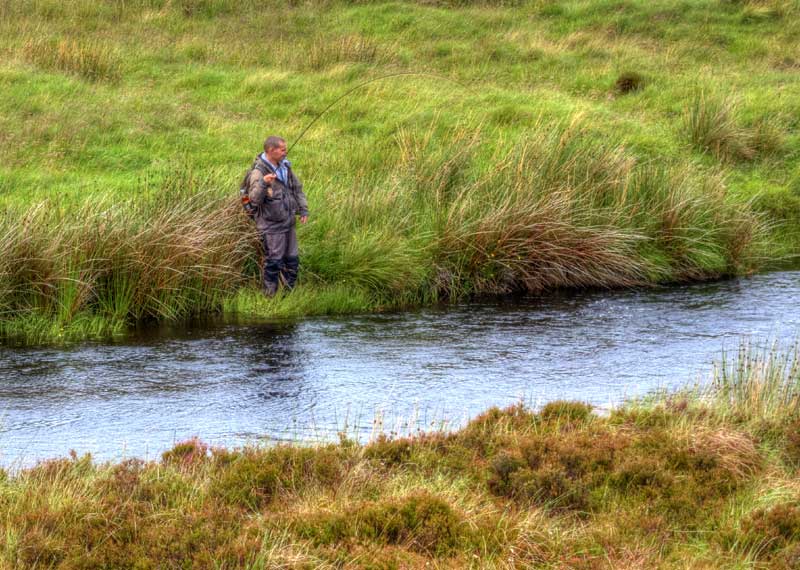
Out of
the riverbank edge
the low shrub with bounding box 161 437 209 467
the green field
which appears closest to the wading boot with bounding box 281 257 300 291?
the riverbank edge

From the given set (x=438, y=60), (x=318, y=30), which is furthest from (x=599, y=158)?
(x=318, y=30)

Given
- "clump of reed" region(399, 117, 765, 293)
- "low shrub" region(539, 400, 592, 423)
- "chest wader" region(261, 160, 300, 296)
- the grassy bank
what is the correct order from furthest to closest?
"clump of reed" region(399, 117, 765, 293)
"chest wader" region(261, 160, 300, 296)
"low shrub" region(539, 400, 592, 423)
the grassy bank

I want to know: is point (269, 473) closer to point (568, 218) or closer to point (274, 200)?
point (274, 200)

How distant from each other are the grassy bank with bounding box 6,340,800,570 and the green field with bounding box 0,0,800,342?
5.36 m

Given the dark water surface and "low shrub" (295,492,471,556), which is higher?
"low shrub" (295,492,471,556)

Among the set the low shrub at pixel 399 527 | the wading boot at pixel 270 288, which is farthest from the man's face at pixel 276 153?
the low shrub at pixel 399 527

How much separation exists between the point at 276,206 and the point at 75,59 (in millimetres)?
10644

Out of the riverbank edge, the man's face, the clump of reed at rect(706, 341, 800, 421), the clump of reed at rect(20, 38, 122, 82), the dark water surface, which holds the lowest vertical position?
the dark water surface

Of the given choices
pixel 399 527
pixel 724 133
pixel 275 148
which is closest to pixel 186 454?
pixel 399 527

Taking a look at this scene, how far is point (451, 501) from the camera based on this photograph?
627 cm

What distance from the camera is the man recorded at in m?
12.3

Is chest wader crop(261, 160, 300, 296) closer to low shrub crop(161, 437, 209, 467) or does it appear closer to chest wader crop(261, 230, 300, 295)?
chest wader crop(261, 230, 300, 295)

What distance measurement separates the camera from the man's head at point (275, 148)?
40.0 ft

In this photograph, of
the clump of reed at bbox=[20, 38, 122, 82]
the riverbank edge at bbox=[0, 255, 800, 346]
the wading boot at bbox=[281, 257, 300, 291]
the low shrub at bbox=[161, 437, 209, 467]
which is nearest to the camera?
the low shrub at bbox=[161, 437, 209, 467]
